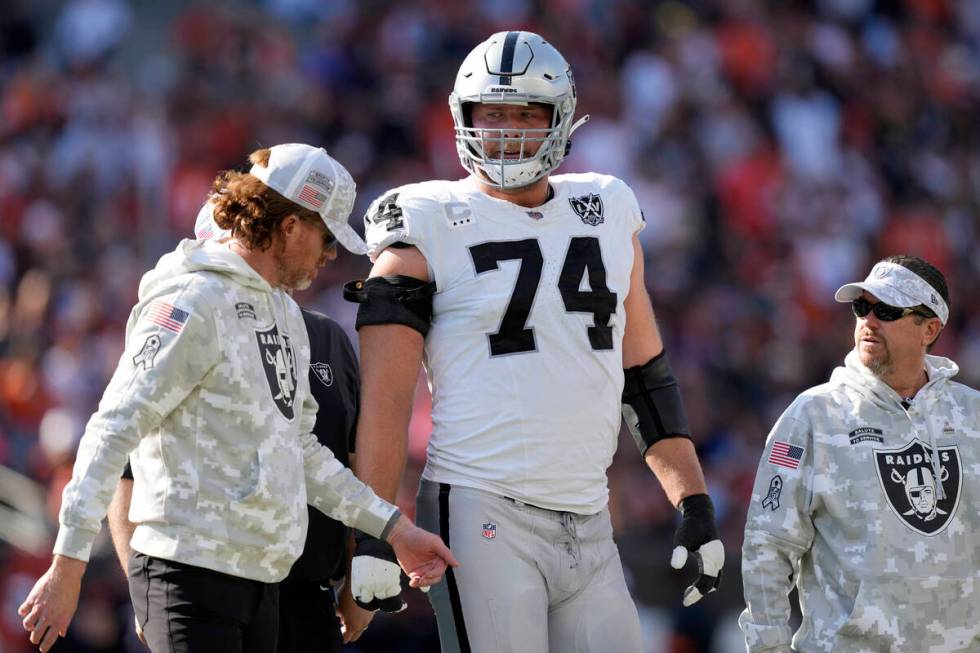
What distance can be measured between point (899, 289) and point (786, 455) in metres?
0.59

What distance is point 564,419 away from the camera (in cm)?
426

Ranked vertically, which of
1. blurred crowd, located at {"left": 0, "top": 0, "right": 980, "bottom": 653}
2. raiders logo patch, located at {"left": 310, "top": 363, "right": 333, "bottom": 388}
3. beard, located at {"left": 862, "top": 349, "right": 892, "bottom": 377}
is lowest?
blurred crowd, located at {"left": 0, "top": 0, "right": 980, "bottom": 653}

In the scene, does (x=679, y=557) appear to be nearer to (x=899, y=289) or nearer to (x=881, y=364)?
(x=881, y=364)

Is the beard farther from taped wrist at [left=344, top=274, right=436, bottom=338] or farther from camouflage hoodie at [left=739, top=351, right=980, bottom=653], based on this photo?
taped wrist at [left=344, top=274, right=436, bottom=338]

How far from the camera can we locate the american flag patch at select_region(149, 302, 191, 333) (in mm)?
3664

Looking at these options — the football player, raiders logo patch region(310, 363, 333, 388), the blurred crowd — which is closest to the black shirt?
raiders logo patch region(310, 363, 333, 388)

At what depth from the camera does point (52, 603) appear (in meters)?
3.40

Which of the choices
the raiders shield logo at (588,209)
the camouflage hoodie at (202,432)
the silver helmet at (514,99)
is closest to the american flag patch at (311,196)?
the camouflage hoodie at (202,432)

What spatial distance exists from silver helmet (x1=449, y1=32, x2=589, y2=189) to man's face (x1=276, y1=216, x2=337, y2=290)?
635 millimetres

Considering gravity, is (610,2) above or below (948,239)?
above

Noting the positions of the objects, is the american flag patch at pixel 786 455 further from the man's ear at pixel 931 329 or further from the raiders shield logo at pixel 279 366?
the raiders shield logo at pixel 279 366

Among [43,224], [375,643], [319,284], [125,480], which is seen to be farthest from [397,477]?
[43,224]

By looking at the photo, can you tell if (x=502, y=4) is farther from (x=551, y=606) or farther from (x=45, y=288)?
(x=551, y=606)

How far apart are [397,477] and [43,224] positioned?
6.99 metres
